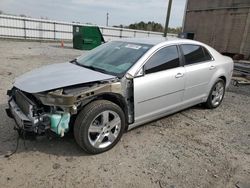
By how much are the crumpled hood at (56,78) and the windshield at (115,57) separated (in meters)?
0.21

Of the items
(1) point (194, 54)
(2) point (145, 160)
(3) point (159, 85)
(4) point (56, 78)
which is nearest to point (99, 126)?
(2) point (145, 160)

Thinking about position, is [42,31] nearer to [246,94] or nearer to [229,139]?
[246,94]

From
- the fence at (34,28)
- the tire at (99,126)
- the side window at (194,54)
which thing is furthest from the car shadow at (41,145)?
the fence at (34,28)

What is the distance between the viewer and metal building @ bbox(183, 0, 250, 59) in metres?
14.2

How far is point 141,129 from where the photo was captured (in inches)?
154

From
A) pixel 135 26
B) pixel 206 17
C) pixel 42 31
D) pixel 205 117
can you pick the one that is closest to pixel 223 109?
pixel 205 117

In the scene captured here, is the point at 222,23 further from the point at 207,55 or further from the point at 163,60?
the point at 163,60

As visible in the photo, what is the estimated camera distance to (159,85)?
3.53 m

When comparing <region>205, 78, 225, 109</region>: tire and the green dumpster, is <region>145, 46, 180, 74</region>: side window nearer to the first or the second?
<region>205, 78, 225, 109</region>: tire

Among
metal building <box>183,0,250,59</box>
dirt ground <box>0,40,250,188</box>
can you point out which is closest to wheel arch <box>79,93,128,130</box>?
dirt ground <box>0,40,250,188</box>

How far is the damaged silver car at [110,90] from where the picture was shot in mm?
2746

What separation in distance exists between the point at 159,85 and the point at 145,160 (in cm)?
119

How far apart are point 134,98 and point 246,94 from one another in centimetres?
476

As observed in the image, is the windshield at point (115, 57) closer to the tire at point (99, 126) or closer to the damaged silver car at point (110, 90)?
the damaged silver car at point (110, 90)
